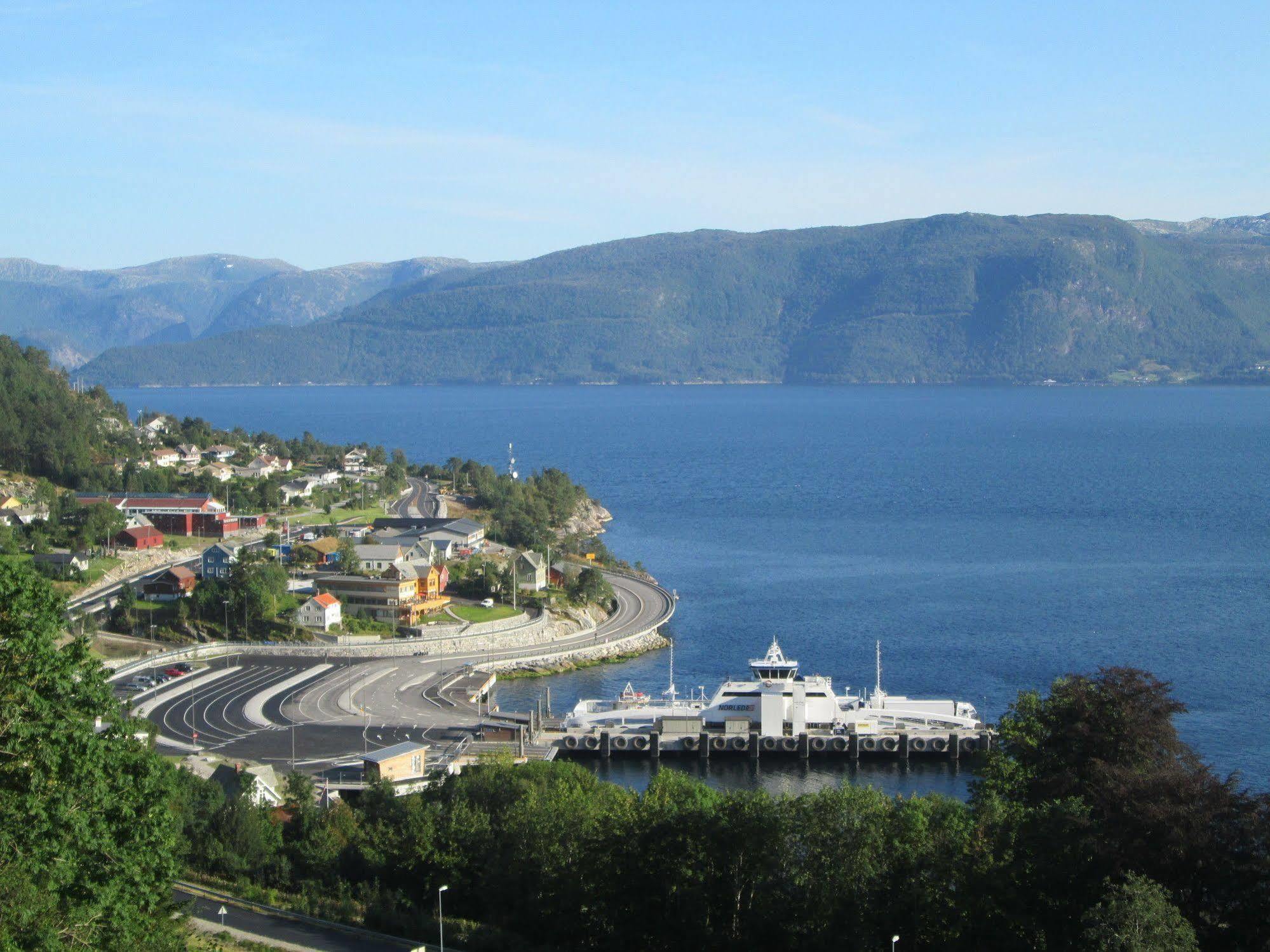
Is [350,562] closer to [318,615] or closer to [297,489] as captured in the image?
[318,615]

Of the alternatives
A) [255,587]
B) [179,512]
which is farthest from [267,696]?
[179,512]

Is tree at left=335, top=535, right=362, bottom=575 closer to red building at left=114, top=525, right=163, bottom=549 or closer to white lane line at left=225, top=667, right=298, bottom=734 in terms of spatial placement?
white lane line at left=225, top=667, right=298, bottom=734

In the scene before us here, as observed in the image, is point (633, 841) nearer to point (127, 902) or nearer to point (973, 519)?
point (127, 902)

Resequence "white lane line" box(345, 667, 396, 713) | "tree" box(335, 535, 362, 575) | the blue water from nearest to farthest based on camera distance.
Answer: "white lane line" box(345, 667, 396, 713) → the blue water → "tree" box(335, 535, 362, 575)

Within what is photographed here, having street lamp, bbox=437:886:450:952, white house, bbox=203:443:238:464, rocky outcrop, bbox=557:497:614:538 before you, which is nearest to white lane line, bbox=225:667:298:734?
street lamp, bbox=437:886:450:952

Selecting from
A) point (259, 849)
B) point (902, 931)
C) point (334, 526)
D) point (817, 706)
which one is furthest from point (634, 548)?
point (902, 931)

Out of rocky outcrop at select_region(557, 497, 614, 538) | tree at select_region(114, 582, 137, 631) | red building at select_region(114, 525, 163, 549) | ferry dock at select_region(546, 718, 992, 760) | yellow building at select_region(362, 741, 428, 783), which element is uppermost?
red building at select_region(114, 525, 163, 549)
